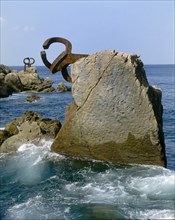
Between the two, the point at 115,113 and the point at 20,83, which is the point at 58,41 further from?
the point at 20,83

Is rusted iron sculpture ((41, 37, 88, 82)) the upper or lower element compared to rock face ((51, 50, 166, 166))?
upper

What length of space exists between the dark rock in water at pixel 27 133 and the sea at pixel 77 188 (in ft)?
1.15

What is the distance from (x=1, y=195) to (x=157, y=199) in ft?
16.7

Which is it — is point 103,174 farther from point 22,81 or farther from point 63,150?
point 22,81

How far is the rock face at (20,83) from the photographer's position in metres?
52.8

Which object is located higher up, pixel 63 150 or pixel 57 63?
pixel 57 63

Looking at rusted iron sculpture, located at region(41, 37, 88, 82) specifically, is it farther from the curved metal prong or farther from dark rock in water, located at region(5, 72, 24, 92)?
dark rock in water, located at region(5, 72, 24, 92)

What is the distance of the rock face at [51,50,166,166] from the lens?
559 inches

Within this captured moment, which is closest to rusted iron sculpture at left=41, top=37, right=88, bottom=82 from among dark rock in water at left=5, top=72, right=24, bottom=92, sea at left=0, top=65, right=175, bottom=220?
sea at left=0, top=65, right=175, bottom=220

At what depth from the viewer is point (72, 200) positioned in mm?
11055

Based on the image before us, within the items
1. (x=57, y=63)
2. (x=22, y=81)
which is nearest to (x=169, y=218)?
(x=57, y=63)

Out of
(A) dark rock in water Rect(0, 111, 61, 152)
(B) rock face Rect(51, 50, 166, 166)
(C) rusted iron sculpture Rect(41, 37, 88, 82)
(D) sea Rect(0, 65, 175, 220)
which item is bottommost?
(D) sea Rect(0, 65, 175, 220)

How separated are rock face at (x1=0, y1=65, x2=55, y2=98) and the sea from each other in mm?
37077

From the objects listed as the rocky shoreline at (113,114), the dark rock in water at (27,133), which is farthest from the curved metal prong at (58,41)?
the dark rock in water at (27,133)
